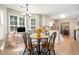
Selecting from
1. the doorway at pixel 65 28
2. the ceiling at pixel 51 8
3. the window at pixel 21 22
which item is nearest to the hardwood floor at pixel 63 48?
the doorway at pixel 65 28

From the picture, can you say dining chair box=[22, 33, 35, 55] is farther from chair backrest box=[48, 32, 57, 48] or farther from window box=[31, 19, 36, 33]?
chair backrest box=[48, 32, 57, 48]

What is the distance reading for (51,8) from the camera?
7.00 feet

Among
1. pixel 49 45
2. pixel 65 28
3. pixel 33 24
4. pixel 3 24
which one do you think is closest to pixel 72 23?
pixel 65 28

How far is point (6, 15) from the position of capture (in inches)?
83.4

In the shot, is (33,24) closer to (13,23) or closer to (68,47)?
(13,23)

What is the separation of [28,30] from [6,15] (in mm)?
506

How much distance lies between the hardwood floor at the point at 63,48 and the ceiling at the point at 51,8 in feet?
1.82

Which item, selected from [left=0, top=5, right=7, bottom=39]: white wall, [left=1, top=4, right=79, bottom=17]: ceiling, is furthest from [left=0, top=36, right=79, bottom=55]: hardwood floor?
[left=1, top=4, right=79, bottom=17]: ceiling

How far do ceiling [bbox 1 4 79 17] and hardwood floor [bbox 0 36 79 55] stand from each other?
55 cm

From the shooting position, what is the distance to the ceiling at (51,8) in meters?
2.05

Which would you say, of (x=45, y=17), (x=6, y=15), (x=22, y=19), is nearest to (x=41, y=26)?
(x=45, y=17)

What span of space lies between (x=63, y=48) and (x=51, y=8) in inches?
31.8
